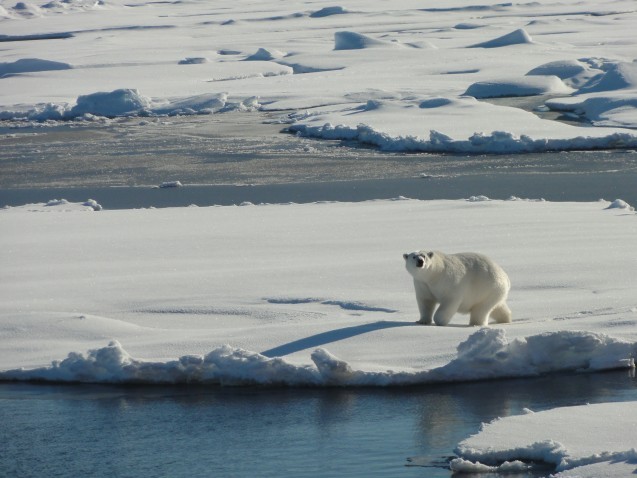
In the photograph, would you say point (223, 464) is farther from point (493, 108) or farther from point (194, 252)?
point (493, 108)

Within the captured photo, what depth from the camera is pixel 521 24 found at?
124 ft

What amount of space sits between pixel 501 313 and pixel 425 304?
470 millimetres

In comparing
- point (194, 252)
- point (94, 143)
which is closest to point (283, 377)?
point (194, 252)

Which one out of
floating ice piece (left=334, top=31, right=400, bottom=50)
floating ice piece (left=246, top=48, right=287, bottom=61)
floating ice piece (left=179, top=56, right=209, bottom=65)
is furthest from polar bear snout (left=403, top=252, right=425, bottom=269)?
floating ice piece (left=334, top=31, right=400, bottom=50)

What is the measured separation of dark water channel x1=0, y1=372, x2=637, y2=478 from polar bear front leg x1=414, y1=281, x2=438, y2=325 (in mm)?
617

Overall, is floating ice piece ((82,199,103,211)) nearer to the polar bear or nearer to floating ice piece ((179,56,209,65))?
the polar bear

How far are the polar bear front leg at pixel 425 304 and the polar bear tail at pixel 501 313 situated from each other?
0.37 m

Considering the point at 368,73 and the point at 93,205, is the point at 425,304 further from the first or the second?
the point at 368,73

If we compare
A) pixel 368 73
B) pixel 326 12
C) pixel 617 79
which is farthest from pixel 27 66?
pixel 326 12

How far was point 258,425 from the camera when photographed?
17.1 ft

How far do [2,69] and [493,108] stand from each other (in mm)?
14749

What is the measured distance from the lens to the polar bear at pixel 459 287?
5988 mm

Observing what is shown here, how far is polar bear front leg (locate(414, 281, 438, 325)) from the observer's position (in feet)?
20.1

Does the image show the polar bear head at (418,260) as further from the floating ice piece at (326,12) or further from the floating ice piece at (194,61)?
the floating ice piece at (326,12)
